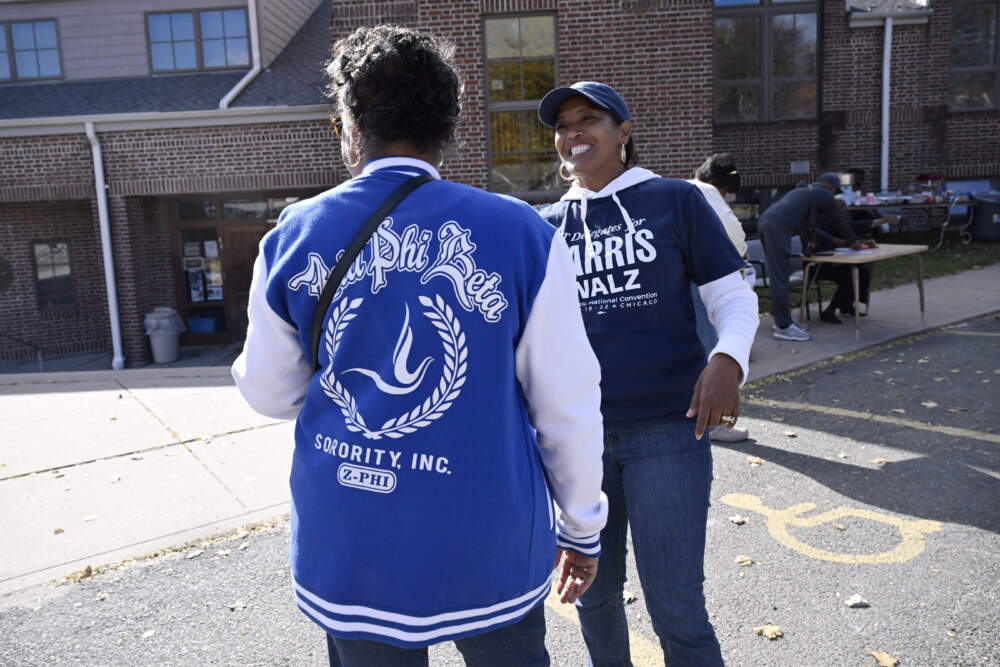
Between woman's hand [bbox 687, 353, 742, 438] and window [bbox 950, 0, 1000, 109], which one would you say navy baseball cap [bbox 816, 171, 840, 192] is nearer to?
woman's hand [bbox 687, 353, 742, 438]

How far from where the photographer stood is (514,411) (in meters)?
1.42

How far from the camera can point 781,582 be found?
11.6ft

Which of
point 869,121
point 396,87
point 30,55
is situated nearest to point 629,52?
point 869,121

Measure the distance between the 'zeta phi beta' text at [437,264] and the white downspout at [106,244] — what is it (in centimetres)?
1515

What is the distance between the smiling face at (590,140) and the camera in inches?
Answer: 92.4

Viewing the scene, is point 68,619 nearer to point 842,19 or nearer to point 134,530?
point 134,530

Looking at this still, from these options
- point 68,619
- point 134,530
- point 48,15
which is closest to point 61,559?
point 134,530

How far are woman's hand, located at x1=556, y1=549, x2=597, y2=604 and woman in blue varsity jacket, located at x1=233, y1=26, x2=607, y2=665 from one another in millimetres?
199

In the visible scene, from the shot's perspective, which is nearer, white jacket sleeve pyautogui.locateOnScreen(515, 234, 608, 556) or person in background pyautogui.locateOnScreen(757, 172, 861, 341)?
white jacket sleeve pyautogui.locateOnScreen(515, 234, 608, 556)

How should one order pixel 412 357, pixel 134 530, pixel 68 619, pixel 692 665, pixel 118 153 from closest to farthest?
pixel 412 357
pixel 692 665
pixel 68 619
pixel 134 530
pixel 118 153

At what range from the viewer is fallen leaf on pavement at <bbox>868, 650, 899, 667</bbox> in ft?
9.37

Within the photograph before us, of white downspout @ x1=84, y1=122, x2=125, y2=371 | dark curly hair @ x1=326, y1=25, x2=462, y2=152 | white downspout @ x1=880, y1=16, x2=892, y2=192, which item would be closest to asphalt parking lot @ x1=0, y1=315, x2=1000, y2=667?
dark curly hair @ x1=326, y1=25, x2=462, y2=152

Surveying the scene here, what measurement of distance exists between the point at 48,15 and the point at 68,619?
710 inches

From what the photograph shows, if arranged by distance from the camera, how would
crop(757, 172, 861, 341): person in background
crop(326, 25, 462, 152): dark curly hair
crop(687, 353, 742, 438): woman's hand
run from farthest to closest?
1. crop(757, 172, 861, 341): person in background
2. crop(687, 353, 742, 438): woman's hand
3. crop(326, 25, 462, 152): dark curly hair
